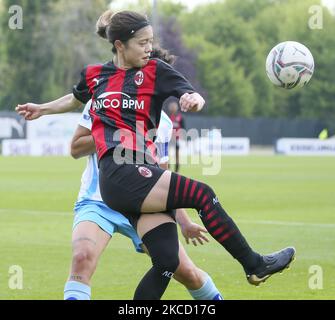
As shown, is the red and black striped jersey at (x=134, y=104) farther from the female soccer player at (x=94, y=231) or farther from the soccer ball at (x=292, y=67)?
the soccer ball at (x=292, y=67)

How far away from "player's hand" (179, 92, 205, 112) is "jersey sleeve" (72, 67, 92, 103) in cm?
96

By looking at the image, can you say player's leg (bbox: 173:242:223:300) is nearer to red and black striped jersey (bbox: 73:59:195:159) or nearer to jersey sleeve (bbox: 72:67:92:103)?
red and black striped jersey (bbox: 73:59:195:159)

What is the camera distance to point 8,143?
44812 mm

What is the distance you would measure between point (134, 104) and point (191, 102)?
0.49 metres

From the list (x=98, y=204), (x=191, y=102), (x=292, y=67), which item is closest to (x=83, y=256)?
(x=98, y=204)

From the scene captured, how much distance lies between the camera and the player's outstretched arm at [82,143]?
694cm

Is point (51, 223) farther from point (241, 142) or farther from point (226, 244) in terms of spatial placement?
point (241, 142)

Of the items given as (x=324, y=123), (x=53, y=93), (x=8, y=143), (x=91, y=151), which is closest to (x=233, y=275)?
(x=91, y=151)

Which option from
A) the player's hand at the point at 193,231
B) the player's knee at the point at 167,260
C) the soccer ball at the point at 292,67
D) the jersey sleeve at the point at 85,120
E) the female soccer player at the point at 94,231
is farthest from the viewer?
the soccer ball at the point at 292,67

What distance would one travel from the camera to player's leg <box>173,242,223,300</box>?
6.11 metres

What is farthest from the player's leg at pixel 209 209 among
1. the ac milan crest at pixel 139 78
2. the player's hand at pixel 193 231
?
the player's hand at pixel 193 231

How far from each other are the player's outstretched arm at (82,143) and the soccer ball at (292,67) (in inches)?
62.1

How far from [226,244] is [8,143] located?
40.0 meters

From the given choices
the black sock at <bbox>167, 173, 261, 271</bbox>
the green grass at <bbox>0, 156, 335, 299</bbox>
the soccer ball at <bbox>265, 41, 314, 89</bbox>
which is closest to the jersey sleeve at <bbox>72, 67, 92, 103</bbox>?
the black sock at <bbox>167, 173, 261, 271</bbox>
